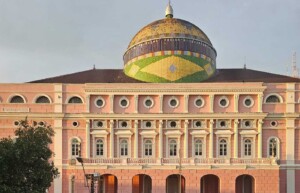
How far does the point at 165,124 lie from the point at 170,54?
8098mm

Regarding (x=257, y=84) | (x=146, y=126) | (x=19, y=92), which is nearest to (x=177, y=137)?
(x=146, y=126)

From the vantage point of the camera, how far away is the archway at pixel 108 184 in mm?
40875

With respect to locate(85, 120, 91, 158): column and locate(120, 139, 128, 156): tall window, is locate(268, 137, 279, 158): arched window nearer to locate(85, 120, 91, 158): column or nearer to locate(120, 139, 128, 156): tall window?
locate(120, 139, 128, 156): tall window

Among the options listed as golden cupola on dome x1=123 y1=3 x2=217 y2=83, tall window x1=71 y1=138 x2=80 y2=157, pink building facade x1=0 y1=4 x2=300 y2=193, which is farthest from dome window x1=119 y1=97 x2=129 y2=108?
tall window x1=71 y1=138 x2=80 y2=157

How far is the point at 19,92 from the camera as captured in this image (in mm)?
41906

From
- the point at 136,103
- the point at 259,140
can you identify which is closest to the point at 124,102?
the point at 136,103

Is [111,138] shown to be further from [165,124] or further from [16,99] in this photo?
[16,99]

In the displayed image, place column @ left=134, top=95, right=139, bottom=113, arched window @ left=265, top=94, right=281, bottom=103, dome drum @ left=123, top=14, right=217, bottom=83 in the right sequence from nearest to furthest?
1. column @ left=134, top=95, right=139, bottom=113
2. arched window @ left=265, top=94, right=281, bottom=103
3. dome drum @ left=123, top=14, right=217, bottom=83

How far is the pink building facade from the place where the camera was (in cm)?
4047

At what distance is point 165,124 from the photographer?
134 ft

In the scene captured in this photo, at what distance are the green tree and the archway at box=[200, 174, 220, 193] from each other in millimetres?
19305

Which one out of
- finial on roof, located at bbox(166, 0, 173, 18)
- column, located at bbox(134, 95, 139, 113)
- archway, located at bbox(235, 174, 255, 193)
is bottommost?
archway, located at bbox(235, 174, 255, 193)

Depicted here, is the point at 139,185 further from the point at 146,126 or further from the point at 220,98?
the point at 220,98

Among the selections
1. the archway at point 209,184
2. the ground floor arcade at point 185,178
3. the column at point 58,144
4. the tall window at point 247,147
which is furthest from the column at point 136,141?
the tall window at point 247,147
